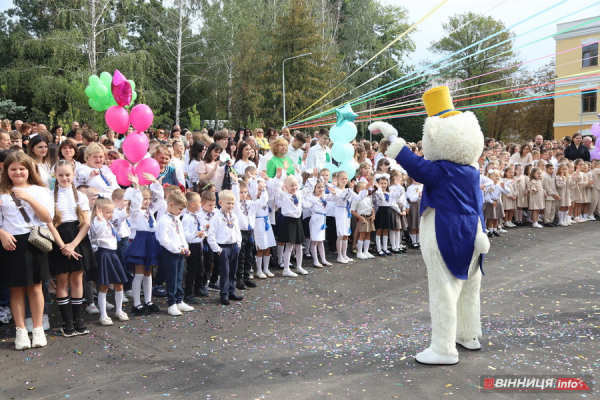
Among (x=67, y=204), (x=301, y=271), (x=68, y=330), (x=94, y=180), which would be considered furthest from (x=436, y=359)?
(x=94, y=180)

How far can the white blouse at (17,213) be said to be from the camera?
5404mm

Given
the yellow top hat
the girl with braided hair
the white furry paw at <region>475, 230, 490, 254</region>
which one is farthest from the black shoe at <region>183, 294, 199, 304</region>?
the yellow top hat

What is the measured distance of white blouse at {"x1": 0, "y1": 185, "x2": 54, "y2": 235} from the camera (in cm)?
540

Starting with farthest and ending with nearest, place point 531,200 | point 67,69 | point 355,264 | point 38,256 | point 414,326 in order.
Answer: point 67,69, point 531,200, point 355,264, point 414,326, point 38,256

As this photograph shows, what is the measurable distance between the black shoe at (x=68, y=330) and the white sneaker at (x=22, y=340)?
0.40m

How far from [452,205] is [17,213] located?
4.28 meters

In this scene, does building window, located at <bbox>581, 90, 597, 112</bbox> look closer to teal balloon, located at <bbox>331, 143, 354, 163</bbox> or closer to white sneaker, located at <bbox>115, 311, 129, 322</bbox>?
teal balloon, located at <bbox>331, 143, 354, 163</bbox>

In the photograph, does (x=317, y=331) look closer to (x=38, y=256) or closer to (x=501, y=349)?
(x=501, y=349)

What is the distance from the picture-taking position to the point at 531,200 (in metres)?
13.0

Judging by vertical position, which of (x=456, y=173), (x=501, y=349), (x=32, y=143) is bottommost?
(x=501, y=349)

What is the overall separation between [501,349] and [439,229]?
1335mm

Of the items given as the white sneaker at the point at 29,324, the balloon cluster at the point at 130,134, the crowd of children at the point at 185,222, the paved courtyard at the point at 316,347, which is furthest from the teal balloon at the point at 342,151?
the white sneaker at the point at 29,324

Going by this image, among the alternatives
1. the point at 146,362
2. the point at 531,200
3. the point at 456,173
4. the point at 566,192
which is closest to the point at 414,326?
the point at 456,173

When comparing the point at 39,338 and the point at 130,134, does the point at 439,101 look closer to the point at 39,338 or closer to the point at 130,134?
the point at 130,134
